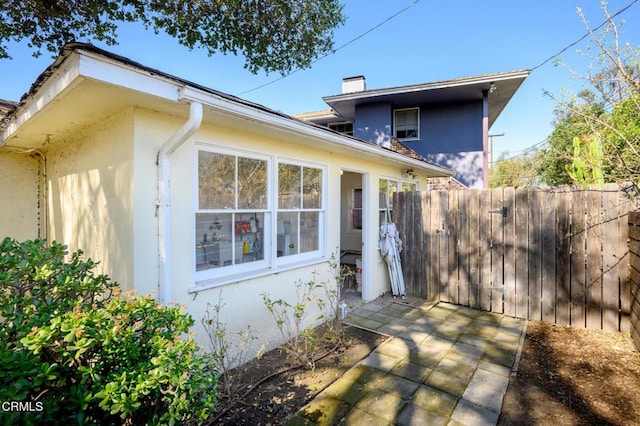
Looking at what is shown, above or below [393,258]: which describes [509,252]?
above

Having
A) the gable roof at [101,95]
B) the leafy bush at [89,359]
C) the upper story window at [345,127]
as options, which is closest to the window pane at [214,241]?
the gable roof at [101,95]

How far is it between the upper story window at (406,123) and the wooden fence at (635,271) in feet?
29.2

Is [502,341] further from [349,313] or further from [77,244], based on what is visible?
[77,244]

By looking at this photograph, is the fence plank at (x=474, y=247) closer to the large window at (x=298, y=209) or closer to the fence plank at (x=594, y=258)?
the fence plank at (x=594, y=258)

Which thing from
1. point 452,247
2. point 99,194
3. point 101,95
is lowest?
point 452,247

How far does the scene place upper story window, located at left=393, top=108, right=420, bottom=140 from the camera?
12531 millimetres

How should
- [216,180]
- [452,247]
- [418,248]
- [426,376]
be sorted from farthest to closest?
[418,248] < [452,247] < [216,180] < [426,376]

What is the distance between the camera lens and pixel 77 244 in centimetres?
380

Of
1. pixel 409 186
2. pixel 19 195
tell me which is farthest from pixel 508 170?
pixel 19 195

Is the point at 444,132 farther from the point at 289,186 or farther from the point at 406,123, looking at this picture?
the point at 289,186

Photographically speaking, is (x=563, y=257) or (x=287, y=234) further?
(x=563, y=257)

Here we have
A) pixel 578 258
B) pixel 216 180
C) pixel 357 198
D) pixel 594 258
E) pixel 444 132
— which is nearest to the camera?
pixel 216 180

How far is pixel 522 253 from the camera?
16.7 ft

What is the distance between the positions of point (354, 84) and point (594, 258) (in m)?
11.5
